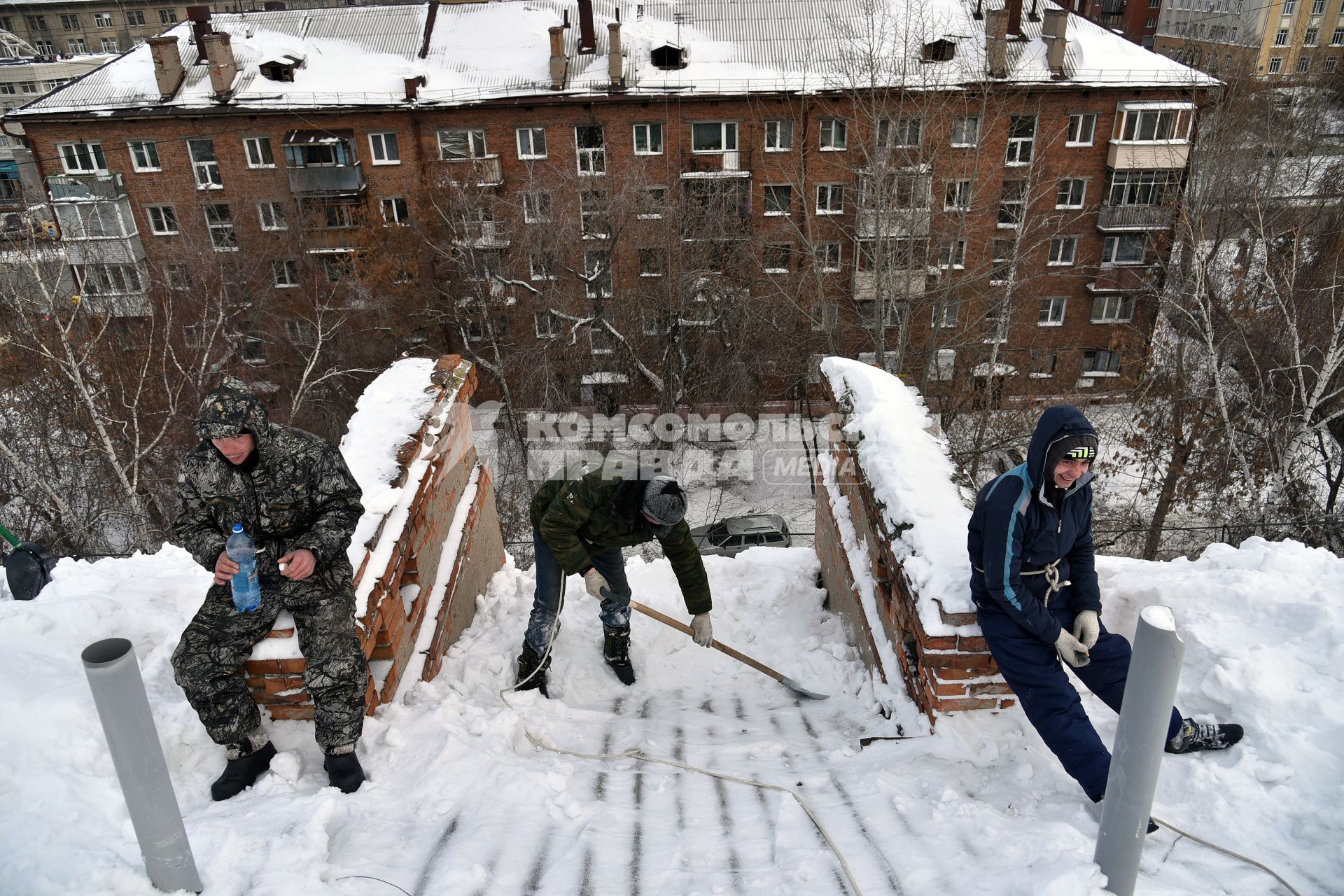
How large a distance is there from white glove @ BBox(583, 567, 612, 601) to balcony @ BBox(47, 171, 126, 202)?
21.0m

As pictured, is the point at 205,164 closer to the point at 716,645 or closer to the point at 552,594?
the point at 552,594

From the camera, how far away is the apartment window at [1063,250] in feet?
67.9

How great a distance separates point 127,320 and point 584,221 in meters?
11.0

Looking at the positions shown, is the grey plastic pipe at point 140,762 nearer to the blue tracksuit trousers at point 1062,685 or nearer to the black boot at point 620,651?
the black boot at point 620,651

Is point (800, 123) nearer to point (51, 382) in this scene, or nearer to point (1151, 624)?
point (51, 382)

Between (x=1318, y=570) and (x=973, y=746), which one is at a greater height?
(x=1318, y=570)

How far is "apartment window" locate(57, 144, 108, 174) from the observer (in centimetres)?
1948

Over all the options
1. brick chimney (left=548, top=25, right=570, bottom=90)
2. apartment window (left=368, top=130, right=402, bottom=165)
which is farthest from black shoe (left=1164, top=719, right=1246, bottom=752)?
apartment window (left=368, top=130, right=402, bottom=165)

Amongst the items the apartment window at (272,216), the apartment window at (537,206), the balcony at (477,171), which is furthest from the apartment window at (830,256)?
the apartment window at (272,216)

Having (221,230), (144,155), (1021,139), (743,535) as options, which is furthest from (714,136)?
(144,155)

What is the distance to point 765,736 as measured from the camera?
3980 millimetres

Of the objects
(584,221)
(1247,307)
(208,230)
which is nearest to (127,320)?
(208,230)

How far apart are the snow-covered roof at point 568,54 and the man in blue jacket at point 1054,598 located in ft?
53.6

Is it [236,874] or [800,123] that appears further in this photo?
[800,123]
